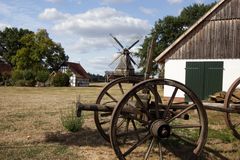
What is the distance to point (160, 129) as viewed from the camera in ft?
20.0

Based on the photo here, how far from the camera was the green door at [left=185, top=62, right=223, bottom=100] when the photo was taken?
18359mm

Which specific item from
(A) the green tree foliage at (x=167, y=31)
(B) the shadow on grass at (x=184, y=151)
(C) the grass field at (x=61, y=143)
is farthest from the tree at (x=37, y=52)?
(B) the shadow on grass at (x=184, y=151)

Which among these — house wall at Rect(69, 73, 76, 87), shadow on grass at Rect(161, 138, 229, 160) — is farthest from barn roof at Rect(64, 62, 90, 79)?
shadow on grass at Rect(161, 138, 229, 160)

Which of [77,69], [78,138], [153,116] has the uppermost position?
[77,69]

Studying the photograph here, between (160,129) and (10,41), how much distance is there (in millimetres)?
76901

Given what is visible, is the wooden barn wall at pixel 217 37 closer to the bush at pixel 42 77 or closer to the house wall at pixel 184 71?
the house wall at pixel 184 71

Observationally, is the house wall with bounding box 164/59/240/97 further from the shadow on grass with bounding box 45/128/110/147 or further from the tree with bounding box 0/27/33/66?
the tree with bounding box 0/27/33/66

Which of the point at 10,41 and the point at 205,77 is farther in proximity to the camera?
the point at 10,41

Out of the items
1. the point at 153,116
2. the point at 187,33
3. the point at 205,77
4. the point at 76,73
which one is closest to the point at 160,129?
the point at 153,116

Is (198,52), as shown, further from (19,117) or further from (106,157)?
(106,157)

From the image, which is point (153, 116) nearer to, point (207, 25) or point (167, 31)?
point (207, 25)

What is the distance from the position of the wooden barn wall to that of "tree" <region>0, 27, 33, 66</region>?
6403cm

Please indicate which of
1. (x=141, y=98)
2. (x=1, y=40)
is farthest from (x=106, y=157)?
(x=1, y=40)

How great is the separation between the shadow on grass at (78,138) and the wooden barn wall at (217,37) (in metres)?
10.9
